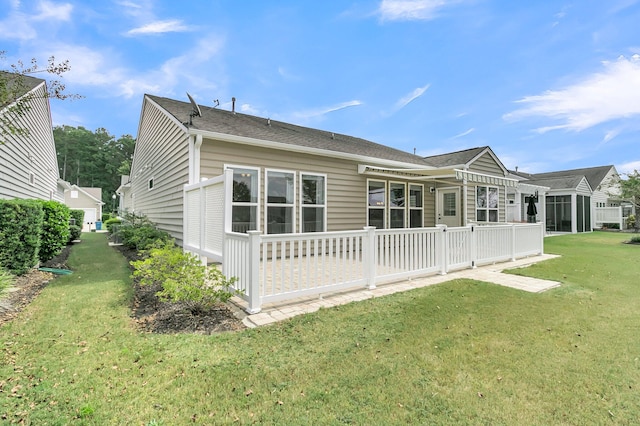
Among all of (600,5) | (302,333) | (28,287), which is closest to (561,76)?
(600,5)

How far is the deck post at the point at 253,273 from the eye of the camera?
390 centimetres

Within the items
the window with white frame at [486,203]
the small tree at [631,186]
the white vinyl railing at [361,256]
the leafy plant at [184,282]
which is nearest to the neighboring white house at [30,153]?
the leafy plant at [184,282]

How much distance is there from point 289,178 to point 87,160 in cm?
5080

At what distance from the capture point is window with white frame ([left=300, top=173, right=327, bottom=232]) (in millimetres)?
8289

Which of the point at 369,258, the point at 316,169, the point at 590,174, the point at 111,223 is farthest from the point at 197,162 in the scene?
the point at 590,174

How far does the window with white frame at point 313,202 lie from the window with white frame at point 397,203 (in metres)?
2.80

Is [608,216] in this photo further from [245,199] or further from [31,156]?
[31,156]

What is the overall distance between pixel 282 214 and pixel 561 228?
21423mm

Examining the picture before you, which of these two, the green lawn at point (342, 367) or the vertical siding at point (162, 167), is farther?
the vertical siding at point (162, 167)

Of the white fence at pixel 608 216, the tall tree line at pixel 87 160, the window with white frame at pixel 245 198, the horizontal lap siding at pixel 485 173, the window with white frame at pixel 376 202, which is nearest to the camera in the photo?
the window with white frame at pixel 245 198

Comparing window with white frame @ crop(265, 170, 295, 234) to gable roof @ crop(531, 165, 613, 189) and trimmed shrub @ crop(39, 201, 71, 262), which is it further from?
gable roof @ crop(531, 165, 613, 189)

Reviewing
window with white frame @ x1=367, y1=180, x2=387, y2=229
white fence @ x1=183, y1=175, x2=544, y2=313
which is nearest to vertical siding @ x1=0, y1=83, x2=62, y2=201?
white fence @ x1=183, y1=175, x2=544, y2=313

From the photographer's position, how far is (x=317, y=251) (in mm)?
4492

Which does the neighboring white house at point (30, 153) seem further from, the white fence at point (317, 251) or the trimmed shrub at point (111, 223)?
the white fence at point (317, 251)
